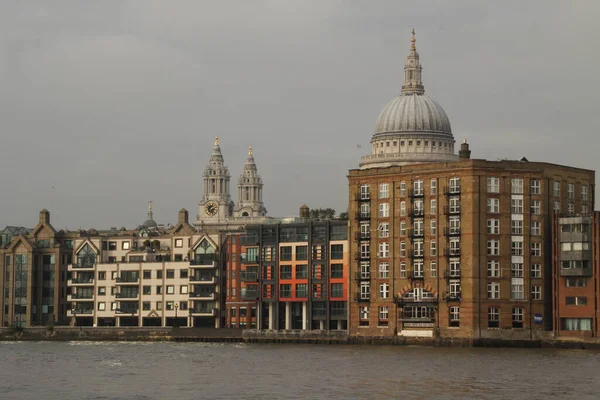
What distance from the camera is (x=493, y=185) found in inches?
6161

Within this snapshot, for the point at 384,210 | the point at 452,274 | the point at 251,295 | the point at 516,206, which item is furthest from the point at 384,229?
the point at 251,295

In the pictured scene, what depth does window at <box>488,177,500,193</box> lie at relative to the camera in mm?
156500

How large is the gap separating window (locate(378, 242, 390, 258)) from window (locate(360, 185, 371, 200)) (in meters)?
Answer: 5.67

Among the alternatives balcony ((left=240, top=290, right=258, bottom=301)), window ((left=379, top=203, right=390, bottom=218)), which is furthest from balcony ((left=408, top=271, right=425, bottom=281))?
balcony ((left=240, top=290, right=258, bottom=301))

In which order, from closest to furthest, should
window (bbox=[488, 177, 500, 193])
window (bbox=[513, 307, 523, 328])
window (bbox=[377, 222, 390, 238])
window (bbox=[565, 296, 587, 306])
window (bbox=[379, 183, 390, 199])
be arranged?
window (bbox=[565, 296, 587, 306]) < window (bbox=[513, 307, 523, 328]) < window (bbox=[488, 177, 500, 193]) < window (bbox=[377, 222, 390, 238]) < window (bbox=[379, 183, 390, 199])

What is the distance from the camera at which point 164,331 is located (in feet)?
618

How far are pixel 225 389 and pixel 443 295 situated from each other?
65.2 metres

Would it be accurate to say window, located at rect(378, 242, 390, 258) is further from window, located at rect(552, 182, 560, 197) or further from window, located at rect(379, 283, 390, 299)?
window, located at rect(552, 182, 560, 197)

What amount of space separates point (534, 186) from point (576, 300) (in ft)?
43.3

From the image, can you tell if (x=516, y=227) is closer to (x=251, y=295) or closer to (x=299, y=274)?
(x=299, y=274)

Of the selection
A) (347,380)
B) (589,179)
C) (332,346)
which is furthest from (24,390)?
(589,179)

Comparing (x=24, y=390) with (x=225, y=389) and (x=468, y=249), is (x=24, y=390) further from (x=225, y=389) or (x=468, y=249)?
(x=468, y=249)

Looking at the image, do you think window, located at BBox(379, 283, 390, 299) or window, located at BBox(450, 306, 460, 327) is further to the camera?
window, located at BBox(379, 283, 390, 299)

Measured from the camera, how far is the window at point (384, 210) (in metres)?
164
